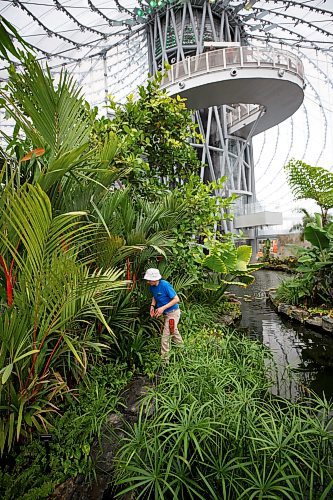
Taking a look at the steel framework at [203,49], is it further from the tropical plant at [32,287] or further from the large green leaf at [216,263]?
the tropical plant at [32,287]

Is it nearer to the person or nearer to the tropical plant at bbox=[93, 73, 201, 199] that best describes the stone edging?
the person

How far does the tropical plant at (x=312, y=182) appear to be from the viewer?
7.69 meters

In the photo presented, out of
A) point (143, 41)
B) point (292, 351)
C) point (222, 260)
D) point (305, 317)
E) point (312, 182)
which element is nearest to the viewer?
point (292, 351)

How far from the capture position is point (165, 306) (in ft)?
10.9

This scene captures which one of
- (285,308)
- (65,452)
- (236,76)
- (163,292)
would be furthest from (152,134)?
(236,76)

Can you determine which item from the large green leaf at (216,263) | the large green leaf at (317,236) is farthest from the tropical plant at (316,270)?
the large green leaf at (216,263)

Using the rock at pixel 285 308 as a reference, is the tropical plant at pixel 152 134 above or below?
above

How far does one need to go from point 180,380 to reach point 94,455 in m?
0.80

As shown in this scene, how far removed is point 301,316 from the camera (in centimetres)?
625

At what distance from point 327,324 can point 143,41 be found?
25.4m

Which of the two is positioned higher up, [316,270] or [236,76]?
[236,76]

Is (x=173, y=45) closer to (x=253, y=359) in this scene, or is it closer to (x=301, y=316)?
(x=301, y=316)

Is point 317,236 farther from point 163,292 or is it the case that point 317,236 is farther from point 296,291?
point 163,292

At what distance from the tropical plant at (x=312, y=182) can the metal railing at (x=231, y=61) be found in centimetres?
681
